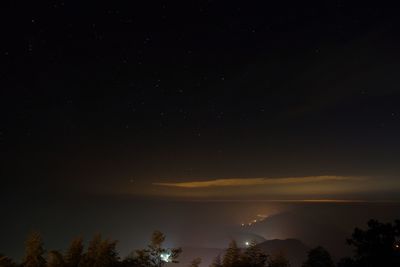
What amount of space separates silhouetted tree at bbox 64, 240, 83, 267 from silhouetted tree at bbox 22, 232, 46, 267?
1.28 meters

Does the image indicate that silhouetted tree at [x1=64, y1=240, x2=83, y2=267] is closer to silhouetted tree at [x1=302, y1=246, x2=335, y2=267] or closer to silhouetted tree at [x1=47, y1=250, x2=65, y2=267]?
silhouetted tree at [x1=47, y1=250, x2=65, y2=267]

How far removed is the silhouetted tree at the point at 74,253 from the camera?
2050cm

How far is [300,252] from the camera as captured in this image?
111 metres

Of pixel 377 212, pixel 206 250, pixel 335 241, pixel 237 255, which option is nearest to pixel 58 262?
pixel 237 255

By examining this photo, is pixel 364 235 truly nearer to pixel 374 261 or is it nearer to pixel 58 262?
pixel 374 261

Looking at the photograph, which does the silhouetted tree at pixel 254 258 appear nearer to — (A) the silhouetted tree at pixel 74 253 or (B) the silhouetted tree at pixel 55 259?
(A) the silhouetted tree at pixel 74 253

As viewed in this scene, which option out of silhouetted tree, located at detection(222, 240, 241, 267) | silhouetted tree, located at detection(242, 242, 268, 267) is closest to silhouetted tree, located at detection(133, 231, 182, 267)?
silhouetted tree, located at detection(222, 240, 241, 267)

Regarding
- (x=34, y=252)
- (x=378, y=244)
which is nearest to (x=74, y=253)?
(x=34, y=252)

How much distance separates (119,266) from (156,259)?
248 centimetres

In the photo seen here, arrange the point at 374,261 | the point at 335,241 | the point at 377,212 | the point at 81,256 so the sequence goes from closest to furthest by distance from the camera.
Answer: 1. the point at 374,261
2. the point at 81,256
3. the point at 335,241
4. the point at 377,212

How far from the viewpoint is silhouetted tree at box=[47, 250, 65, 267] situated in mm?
19062

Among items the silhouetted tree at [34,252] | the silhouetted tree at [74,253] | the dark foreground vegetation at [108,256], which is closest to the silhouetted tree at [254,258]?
the dark foreground vegetation at [108,256]

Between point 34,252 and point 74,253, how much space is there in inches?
80.7

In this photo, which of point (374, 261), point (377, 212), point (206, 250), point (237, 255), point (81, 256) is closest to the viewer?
point (374, 261)
